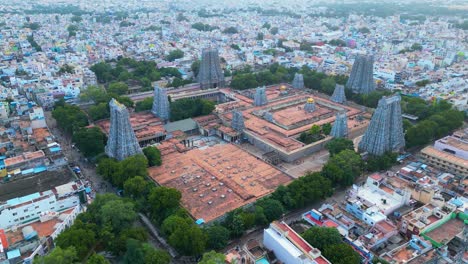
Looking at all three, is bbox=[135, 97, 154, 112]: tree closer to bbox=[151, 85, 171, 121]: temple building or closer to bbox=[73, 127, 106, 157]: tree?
bbox=[151, 85, 171, 121]: temple building

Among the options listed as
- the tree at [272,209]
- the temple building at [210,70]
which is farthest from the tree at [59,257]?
the temple building at [210,70]

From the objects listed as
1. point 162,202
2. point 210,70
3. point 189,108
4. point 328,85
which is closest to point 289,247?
point 162,202

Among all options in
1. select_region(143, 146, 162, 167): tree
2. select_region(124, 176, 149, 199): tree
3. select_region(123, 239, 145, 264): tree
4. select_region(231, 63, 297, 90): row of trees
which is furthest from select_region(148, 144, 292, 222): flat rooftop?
select_region(231, 63, 297, 90): row of trees

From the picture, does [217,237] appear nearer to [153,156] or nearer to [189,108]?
[153,156]

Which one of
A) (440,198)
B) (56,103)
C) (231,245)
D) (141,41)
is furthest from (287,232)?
(141,41)

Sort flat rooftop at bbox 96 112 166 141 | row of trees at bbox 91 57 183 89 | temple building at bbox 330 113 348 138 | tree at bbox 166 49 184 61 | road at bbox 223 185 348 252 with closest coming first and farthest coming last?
1. road at bbox 223 185 348 252
2. temple building at bbox 330 113 348 138
3. flat rooftop at bbox 96 112 166 141
4. row of trees at bbox 91 57 183 89
5. tree at bbox 166 49 184 61

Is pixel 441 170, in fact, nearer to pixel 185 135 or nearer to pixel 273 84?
pixel 185 135
